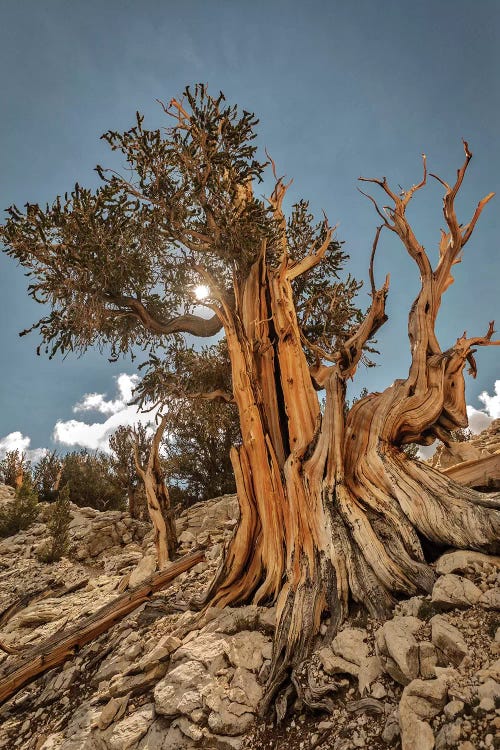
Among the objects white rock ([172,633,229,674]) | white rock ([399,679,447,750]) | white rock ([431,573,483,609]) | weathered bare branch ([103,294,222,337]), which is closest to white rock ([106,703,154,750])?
white rock ([172,633,229,674])

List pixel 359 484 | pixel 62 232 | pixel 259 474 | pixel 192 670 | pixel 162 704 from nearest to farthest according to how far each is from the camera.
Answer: pixel 162 704, pixel 192 670, pixel 359 484, pixel 259 474, pixel 62 232

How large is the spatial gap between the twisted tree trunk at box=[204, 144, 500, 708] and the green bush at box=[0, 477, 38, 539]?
8668 mm

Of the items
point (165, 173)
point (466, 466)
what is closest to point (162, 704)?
point (466, 466)

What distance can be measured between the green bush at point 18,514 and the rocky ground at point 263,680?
742 centimetres

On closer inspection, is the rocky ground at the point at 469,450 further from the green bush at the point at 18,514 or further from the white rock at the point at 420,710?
the green bush at the point at 18,514

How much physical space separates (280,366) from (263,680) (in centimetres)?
326

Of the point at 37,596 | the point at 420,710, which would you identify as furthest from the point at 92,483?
the point at 420,710

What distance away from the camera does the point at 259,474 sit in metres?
4.30

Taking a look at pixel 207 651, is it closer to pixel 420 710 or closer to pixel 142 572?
pixel 420 710

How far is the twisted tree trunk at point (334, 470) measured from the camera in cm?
297

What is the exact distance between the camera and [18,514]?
10219 mm

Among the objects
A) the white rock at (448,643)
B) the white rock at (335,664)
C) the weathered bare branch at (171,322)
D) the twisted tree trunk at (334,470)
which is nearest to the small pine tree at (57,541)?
the weathered bare branch at (171,322)

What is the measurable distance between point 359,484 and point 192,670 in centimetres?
210

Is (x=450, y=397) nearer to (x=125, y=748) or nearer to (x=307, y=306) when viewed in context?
(x=307, y=306)
